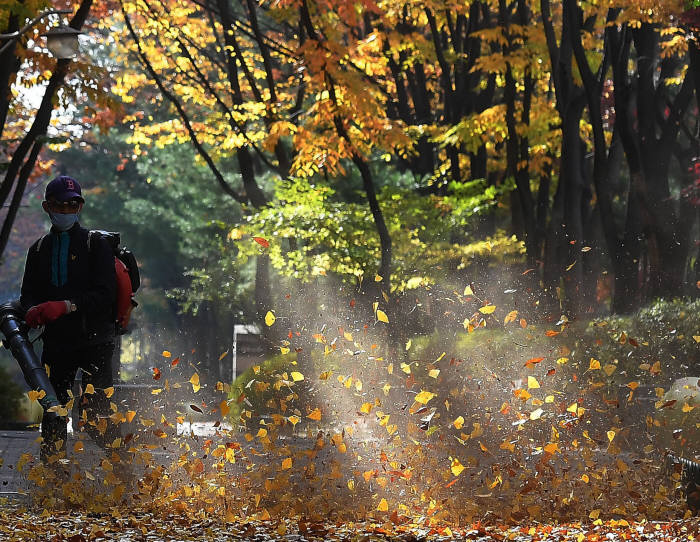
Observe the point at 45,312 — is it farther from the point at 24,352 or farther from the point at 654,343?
the point at 654,343

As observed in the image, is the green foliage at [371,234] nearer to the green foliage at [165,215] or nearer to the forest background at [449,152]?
the forest background at [449,152]

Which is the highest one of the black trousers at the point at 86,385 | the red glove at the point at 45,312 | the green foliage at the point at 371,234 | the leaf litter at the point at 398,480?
the green foliage at the point at 371,234

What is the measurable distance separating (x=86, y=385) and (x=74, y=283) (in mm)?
658

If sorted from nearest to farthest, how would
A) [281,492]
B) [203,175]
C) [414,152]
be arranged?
[281,492], [414,152], [203,175]

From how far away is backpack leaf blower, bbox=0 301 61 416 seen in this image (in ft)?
23.4

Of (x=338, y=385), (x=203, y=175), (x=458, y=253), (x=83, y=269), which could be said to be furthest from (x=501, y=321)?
(x=203, y=175)

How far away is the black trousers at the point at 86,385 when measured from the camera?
7293 mm

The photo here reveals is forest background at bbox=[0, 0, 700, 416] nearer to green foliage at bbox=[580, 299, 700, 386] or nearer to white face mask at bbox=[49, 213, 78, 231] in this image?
green foliage at bbox=[580, 299, 700, 386]

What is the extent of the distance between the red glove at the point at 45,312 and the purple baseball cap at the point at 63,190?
0.78 m

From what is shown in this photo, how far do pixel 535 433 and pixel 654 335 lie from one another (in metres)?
A: 3.96

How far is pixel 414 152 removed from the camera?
20.2 meters

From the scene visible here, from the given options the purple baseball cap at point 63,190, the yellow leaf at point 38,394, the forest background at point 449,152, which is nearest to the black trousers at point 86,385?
the yellow leaf at point 38,394

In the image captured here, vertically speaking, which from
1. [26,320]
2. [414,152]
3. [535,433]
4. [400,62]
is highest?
[400,62]

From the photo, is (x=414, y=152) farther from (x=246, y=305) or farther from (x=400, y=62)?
(x=246, y=305)
